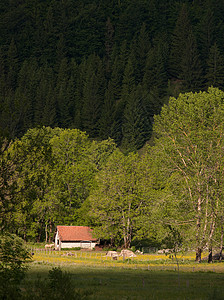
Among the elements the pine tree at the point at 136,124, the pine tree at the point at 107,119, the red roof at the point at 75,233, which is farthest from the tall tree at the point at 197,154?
the pine tree at the point at 107,119

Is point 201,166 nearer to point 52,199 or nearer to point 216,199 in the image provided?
point 216,199

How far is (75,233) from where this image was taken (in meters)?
84.6

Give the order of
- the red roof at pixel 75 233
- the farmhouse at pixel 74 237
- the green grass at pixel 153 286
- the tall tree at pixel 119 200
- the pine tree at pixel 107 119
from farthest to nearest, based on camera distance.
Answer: the pine tree at pixel 107 119, the farmhouse at pixel 74 237, the red roof at pixel 75 233, the tall tree at pixel 119 200, the green grass at pixel 153 286

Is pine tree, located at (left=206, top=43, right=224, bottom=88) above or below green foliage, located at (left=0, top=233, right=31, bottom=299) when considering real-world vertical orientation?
above

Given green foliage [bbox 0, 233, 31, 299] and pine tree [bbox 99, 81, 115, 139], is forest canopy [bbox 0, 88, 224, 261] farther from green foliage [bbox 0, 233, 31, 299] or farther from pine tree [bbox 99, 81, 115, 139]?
pine tree [bbox 99, 81, 115, 139]

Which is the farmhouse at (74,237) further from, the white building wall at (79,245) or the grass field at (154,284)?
the grass field at (154,284)

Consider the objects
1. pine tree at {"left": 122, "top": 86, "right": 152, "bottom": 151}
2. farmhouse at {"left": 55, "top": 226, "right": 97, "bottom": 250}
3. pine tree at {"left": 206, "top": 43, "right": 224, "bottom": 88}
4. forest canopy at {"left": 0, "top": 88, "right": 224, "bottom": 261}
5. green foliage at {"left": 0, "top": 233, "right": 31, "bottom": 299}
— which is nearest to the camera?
green foliage at {"left": 0, "top": 233, "right": 31, "bottom": 299}

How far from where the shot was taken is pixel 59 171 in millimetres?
93000

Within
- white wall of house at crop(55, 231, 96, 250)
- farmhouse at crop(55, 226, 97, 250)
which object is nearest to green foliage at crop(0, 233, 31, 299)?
farmhouse at crop(55, 226, 97, 250)

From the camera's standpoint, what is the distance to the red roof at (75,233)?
83238 millimetres

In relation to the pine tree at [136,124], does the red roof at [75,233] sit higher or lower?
lower

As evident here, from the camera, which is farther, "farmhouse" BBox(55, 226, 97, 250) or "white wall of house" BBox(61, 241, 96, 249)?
Answer: "white wall of house" BBox(61, 241, 96, 249)

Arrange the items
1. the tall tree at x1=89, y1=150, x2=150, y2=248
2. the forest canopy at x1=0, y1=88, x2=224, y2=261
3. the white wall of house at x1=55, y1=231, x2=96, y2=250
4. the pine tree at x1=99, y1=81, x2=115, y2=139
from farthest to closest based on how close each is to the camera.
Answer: the pine tree at x1=99, y1=81, x2=115, y2=139 < the white wall of house at x1=55, y1=231, x2=96, y2=250 < the tall tree at x1=89, y1=150, x2=150, y2=248 < the forest canopy at x1=0, y1=88, x2=224, y2=261

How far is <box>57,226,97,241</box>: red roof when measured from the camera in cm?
8324
